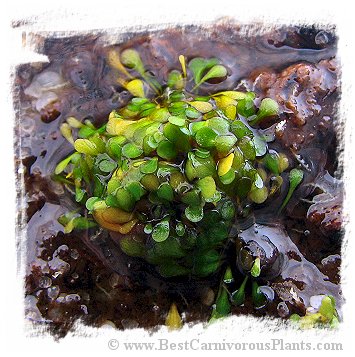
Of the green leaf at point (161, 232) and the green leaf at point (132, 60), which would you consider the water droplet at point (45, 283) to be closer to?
the green leaf at point (161, 232)

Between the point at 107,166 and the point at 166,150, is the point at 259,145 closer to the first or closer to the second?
the point at 166,150

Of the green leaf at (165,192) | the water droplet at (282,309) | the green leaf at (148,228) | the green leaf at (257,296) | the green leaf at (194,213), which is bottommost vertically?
the water droplet at (282,309)

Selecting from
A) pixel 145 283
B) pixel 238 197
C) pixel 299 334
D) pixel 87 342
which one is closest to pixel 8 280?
pixel 87 342

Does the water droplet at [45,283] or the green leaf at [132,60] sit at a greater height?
the green leaf at [132,60]

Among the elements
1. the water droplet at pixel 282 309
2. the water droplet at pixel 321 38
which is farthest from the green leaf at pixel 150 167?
the water droplet at pixel 321 38

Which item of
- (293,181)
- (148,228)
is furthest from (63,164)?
(293,181)

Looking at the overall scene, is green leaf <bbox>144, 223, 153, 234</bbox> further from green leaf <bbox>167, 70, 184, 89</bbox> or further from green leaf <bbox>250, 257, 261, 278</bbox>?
green leaf <bbox>167, 70, 184, 89</bbox>

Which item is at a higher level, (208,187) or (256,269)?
(208,187)
